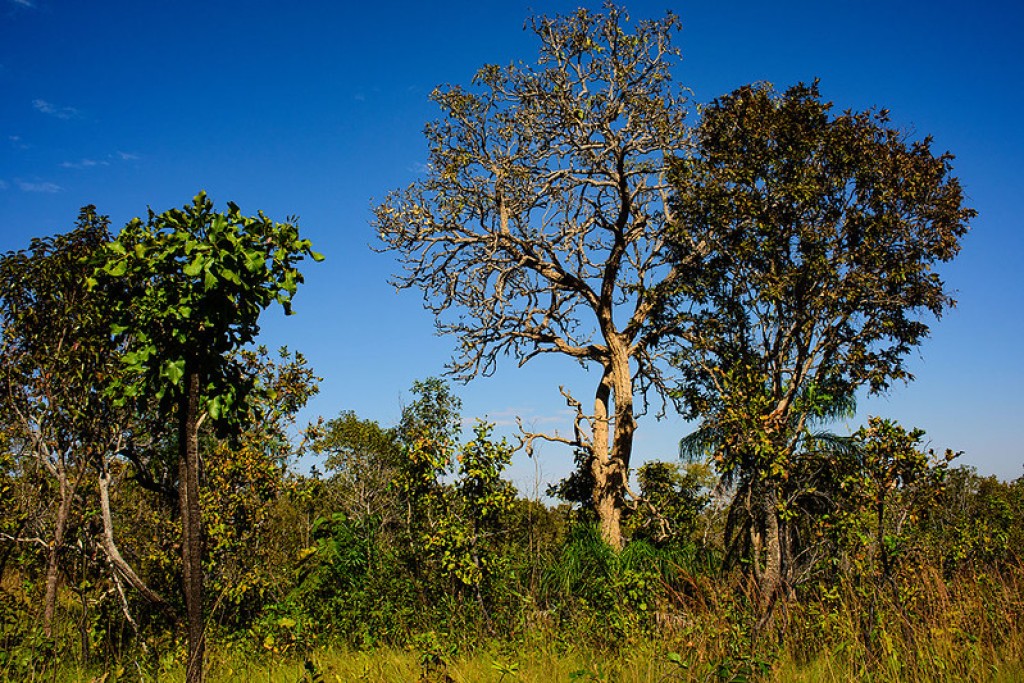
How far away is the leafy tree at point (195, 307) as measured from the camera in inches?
201

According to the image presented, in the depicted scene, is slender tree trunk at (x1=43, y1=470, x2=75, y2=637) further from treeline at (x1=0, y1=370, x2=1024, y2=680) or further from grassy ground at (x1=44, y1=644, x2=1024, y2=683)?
grassy ground at (x1=44, y1=644, x2=1024, y2=683)

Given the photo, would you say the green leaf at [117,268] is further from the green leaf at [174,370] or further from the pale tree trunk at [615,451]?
the pale tree trunk at [615,451]

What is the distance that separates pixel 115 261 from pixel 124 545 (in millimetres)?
8617

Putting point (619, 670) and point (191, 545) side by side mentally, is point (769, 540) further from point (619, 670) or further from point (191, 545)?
point (191, 545)

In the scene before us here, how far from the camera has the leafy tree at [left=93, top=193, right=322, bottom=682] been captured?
5.11 m

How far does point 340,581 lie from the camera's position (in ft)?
37.0

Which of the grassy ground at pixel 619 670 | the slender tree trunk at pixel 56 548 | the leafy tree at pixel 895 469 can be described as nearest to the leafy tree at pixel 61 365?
the slender tree trunk at pixel 56 548

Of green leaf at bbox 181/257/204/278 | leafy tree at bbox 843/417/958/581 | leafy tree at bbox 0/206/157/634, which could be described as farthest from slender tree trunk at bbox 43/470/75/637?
leafy tree at bbox 843/417/958/581

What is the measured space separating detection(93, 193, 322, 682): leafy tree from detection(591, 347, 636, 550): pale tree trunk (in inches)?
430

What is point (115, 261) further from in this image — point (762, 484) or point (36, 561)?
point (762, 484)

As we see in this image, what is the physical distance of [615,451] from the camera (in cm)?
1584

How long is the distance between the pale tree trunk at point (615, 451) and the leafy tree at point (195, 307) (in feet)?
35.9

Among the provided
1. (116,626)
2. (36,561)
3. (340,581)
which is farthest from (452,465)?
(36,561)

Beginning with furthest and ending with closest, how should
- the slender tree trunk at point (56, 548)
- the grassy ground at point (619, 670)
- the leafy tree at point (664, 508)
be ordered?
the leafy tree at point (664, 508) < the slender tree trunk at point (56, 548) < the grassy ground at point (619, 670)
